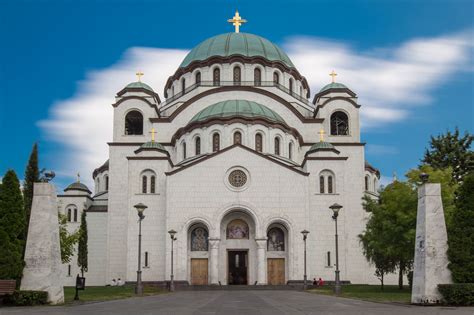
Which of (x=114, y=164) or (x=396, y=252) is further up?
(x=114, y=164)

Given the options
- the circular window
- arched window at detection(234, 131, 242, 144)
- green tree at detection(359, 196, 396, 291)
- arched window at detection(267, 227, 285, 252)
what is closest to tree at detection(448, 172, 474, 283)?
green tree at detection(359, 196, 396, 291)

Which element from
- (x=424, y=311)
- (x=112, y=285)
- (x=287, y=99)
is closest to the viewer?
(x=424, y=311)

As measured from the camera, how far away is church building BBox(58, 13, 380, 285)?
4538 cm

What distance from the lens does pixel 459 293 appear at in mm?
19672

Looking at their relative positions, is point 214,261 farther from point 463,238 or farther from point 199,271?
point 463,238

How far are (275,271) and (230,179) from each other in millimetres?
7608

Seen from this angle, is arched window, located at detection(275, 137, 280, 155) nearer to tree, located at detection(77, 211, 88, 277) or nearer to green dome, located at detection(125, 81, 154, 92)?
green dome, located at detection(125, 81, 154, 92)

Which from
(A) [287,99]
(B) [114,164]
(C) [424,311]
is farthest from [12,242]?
(A) [287,99]

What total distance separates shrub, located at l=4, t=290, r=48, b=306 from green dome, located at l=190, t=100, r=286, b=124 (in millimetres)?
31550

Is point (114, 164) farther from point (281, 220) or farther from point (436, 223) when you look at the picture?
point (436, 223)

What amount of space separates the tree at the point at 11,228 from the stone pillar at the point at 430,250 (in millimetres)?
13429

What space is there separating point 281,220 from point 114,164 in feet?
54.3

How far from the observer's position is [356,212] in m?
50.6

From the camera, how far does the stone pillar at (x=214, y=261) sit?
4428cm
